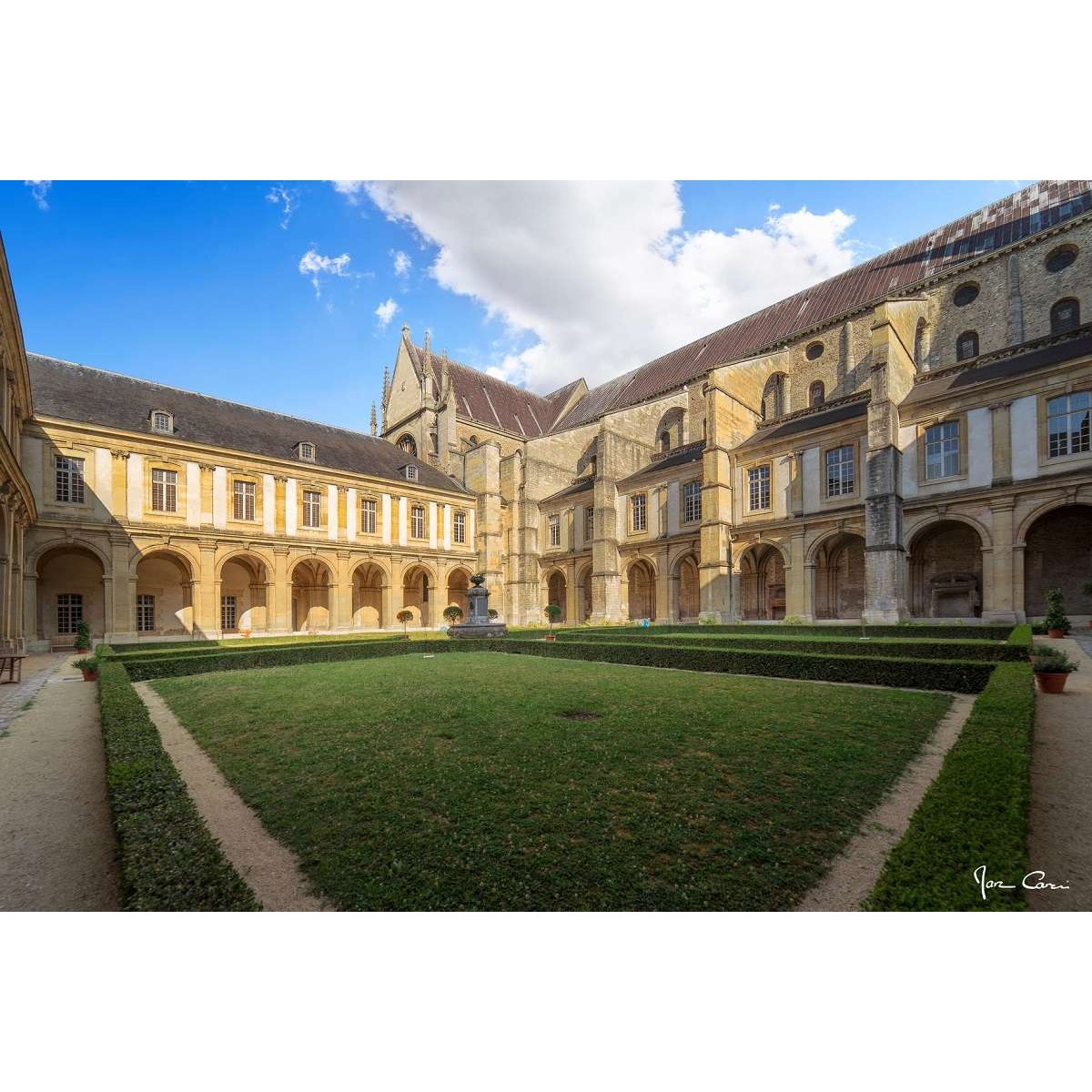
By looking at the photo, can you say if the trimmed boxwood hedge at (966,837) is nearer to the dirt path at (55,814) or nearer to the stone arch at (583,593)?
the dirt path at (55,814)

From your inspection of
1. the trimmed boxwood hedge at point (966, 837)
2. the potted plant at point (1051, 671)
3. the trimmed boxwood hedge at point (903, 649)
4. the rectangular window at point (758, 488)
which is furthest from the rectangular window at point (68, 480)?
the potted plant at point (1051, 671)

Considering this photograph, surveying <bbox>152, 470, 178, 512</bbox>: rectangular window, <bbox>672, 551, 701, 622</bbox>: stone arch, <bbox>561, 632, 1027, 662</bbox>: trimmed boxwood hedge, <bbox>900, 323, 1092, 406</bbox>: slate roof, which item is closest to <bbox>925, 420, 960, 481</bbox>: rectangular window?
<bbox>900, 323, 1092, 406</bbox>: slate roof

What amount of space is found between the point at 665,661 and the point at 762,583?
16.5m

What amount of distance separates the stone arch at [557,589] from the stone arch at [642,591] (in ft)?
15.0

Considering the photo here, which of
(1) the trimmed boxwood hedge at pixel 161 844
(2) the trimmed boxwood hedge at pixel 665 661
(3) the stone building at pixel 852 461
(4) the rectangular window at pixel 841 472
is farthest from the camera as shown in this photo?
(4) the rectangular window at pixel 841 472

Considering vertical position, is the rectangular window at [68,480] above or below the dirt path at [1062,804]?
above

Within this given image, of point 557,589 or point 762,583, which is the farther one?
point 557,589

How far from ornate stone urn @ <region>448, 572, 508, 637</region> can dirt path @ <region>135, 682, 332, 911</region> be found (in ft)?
48.0

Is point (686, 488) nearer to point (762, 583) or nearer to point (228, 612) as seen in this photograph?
point (762, 583)

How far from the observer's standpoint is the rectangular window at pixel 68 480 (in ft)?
67.6

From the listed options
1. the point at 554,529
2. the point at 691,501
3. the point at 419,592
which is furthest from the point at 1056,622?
the point at 419,592

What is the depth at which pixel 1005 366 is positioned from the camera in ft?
65.4

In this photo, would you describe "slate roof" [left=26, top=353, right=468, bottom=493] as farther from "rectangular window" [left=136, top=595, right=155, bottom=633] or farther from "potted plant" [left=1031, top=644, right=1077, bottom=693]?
"potted plant" [left=1031, top=644, right=1077, bottom=693]

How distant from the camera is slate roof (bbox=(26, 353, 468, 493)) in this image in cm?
2217
